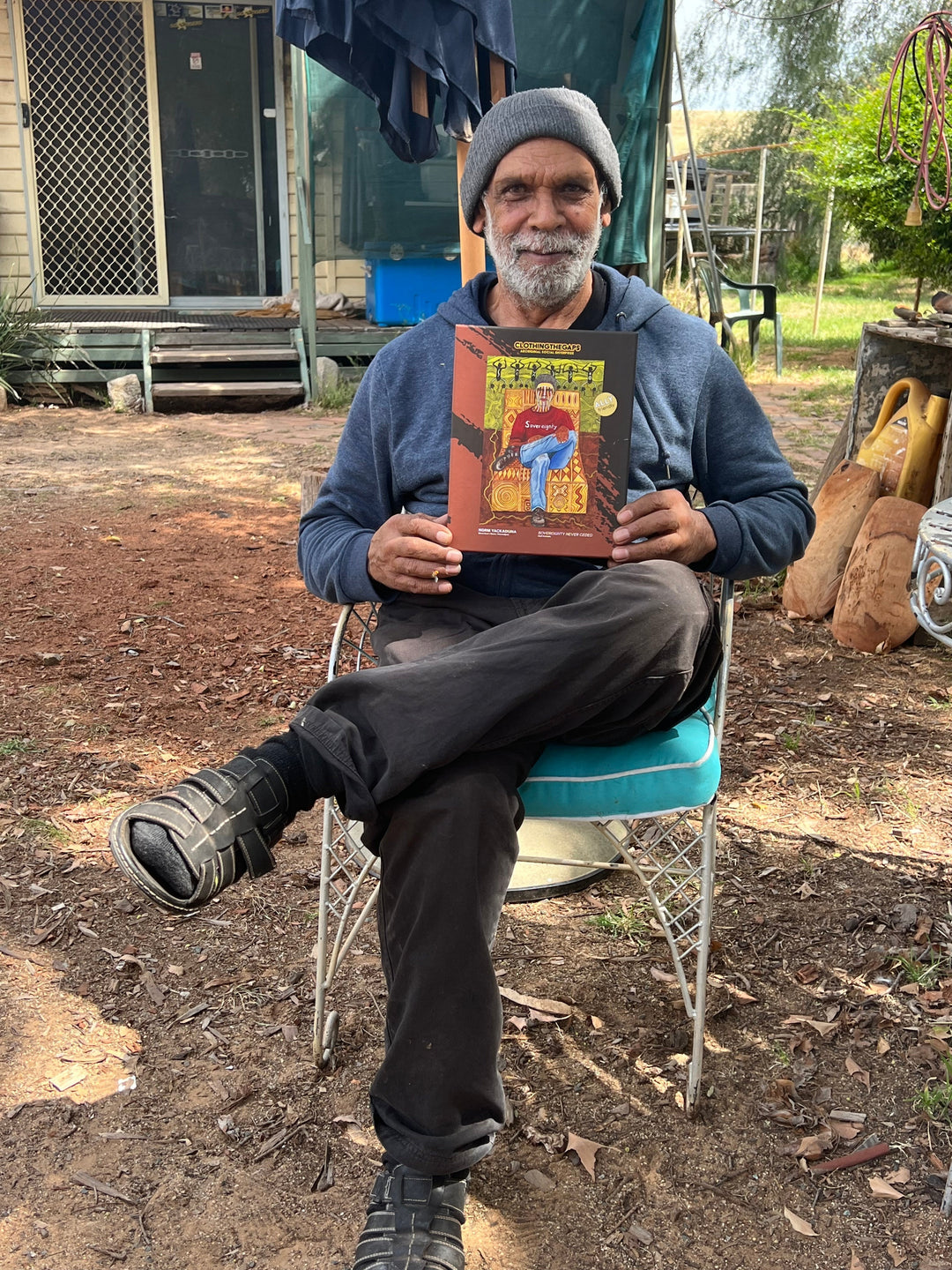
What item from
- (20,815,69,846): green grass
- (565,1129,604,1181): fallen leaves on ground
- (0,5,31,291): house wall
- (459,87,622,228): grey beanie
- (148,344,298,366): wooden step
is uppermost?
(0,5,31,291): house wall

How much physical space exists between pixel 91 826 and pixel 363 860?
1188 mm

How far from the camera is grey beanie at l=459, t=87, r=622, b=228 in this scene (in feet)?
7.54

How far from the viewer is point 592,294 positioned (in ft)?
8.05

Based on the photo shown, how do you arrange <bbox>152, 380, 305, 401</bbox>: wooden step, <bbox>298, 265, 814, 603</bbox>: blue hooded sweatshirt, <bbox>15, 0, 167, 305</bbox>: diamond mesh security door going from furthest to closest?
<bbox>15, 0, 167, 305</bbox>: diamond mesh security door < <bbox>152, 380, 305, 401</bbox>: wooden step < <bbox>298, 265, 814, 603</bbox>: blue hooded sweatshirt

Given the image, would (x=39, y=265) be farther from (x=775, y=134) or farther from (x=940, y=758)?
(x=775, y=134)

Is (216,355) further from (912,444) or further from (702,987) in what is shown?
(702,987)

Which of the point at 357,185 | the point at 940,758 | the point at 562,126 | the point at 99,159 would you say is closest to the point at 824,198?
the point at 357,185

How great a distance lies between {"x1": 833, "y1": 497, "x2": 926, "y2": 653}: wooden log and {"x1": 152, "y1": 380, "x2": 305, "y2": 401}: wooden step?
5.64 metres

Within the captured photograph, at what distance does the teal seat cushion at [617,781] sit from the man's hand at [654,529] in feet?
1.16

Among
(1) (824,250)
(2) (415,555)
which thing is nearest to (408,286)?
(1) (824,250)

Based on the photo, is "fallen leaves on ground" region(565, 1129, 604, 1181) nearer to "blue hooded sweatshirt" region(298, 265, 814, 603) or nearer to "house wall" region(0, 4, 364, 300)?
"blue hooded sweatshirt" region(298, 265, 814, 603)

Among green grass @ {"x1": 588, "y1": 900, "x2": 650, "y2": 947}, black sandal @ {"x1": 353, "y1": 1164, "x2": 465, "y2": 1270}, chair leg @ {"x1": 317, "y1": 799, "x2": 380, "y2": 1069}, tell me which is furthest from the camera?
green grass @ {"x1": 588, "y1": 900, "x2": 650, "y2": 947}

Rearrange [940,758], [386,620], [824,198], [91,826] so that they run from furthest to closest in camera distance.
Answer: [824,198] < [940,758] < [91,826] < [386,620]

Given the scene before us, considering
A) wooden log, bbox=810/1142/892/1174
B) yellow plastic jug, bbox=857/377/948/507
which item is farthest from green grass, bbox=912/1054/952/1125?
yellow plastic jug, bbox=857/377/948/507
